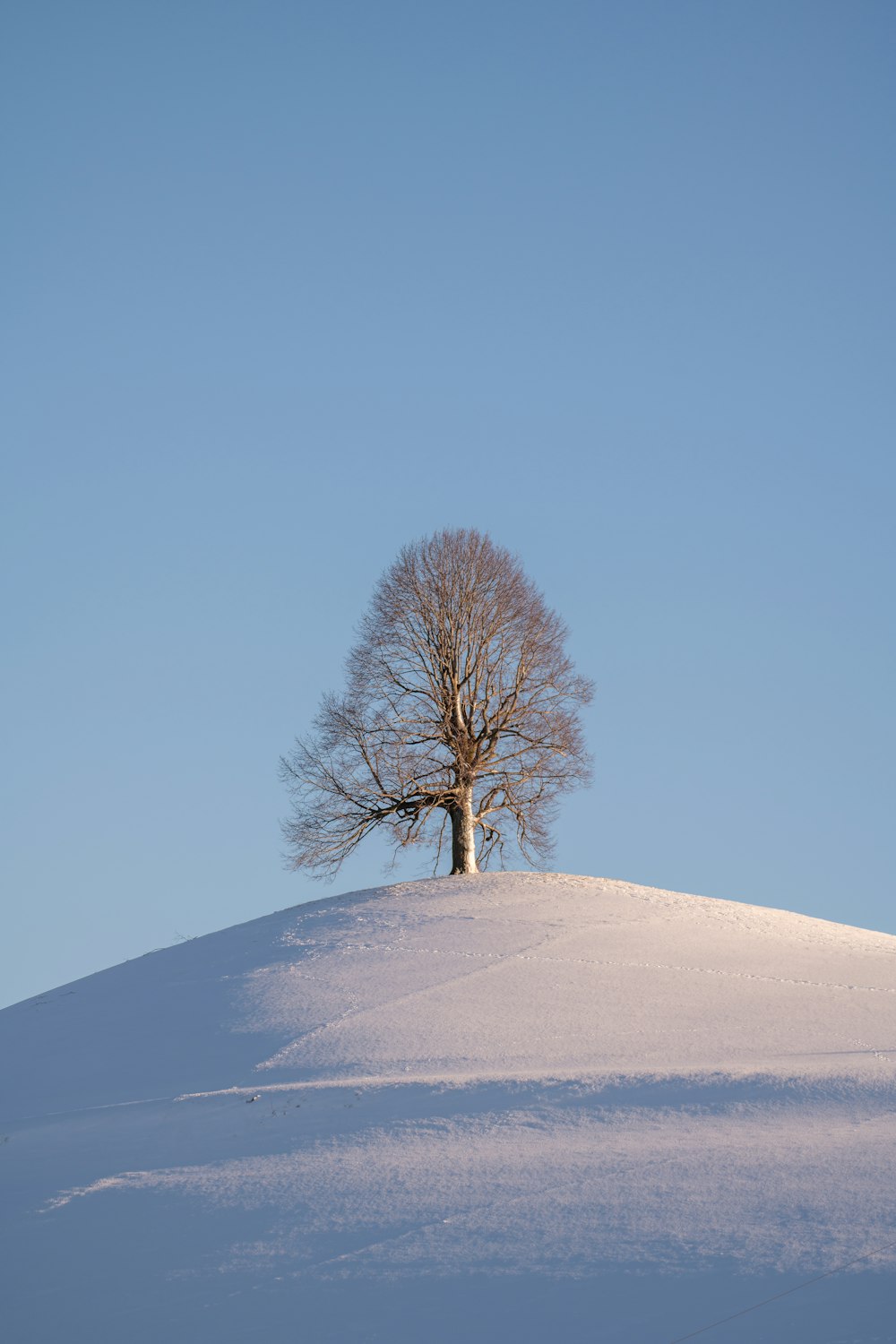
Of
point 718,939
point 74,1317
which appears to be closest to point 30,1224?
point 74,1317

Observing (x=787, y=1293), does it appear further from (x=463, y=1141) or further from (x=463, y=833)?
(x=463, y=833)

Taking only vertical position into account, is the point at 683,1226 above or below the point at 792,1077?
below

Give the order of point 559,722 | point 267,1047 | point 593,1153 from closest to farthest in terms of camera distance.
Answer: point 593,1153
point 267,1047
point 559,722

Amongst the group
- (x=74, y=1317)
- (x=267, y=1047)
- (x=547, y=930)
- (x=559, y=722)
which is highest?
(x=559, y=722)

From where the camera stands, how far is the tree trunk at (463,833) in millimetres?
27953

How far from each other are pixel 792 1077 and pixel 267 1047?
6881mm

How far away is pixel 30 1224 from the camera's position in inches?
444

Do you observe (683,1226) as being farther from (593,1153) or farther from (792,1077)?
(792,1077)

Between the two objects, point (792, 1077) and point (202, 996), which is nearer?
point (792, 1077)

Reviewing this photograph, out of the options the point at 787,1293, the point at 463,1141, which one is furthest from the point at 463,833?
the point at 787,1293

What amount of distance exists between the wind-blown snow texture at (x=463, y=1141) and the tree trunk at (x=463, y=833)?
5.78m

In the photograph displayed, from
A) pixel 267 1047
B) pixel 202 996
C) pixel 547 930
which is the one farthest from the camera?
pixel 547 930

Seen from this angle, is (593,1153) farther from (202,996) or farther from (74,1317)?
(202,996)

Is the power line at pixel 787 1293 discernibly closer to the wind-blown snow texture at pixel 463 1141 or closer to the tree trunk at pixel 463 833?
the wind-blown snow texture at pixel 463 1141
